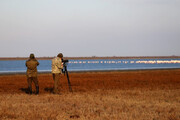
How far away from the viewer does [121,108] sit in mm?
9969

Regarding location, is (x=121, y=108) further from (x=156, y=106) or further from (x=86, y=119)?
(x=86, y=119)

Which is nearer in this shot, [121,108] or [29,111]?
[29,111]

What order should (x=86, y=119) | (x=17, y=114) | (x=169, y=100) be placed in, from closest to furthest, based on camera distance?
(x=86, y=119), (x=17, y=114), (x=169, y=100)

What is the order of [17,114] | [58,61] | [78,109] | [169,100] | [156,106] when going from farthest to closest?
[58,61] < [169,100] < [156,106] < [78,109] < [17,114]

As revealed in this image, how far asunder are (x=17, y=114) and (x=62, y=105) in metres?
2.04

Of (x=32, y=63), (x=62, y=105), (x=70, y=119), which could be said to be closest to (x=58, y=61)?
(x=32, y=63)

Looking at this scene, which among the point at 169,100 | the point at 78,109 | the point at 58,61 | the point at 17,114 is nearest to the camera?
the point at 17,114

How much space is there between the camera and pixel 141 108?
32.8 feet

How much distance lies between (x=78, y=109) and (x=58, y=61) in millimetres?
4837

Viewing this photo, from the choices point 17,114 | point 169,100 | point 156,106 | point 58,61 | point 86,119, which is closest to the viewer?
point 86,119

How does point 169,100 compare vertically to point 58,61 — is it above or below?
below

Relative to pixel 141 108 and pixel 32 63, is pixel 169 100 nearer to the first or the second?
pixel 141 108

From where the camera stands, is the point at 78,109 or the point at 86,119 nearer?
the point at 86,119

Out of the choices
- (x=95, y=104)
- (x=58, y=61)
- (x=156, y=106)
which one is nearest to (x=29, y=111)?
(x=95, y=104)
